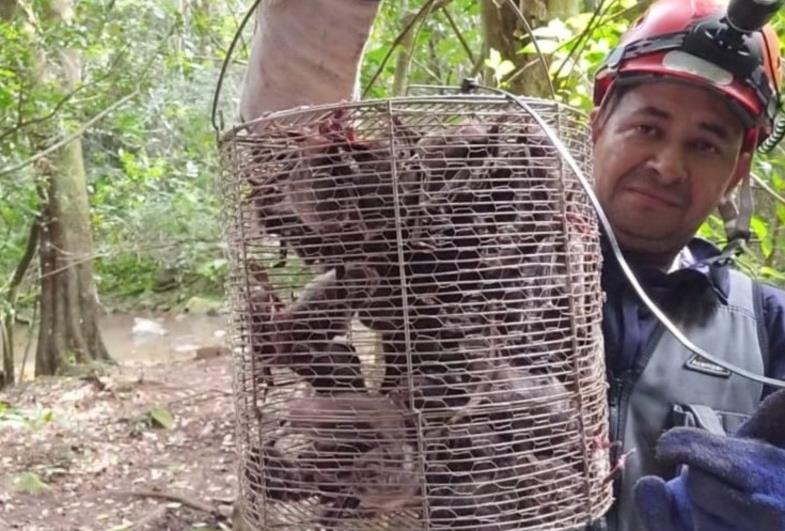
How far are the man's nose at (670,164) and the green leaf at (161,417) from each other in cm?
433

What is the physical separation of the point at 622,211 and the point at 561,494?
0.68 meters

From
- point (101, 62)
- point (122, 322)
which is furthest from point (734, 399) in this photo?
point (122, 322)

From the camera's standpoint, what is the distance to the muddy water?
29.7ft

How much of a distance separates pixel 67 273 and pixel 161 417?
7.72ft

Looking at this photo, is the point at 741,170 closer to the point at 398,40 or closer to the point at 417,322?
the point at 398,40

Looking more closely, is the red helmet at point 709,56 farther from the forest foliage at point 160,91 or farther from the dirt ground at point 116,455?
the dirt ground at point 116,455

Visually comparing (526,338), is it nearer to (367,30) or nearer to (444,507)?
(444,507)

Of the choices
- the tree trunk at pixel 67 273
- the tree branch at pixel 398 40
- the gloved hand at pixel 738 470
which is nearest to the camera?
the gloved hand at pixel 738 470

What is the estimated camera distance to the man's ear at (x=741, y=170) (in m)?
1.49

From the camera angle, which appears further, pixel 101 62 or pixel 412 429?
pixel 101 62

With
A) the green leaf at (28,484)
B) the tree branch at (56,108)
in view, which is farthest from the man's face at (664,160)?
the tree branch at (56,108)

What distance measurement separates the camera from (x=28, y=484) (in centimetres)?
425

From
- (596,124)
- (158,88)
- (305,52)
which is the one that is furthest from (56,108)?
(305,52)

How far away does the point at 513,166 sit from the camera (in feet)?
2.72
